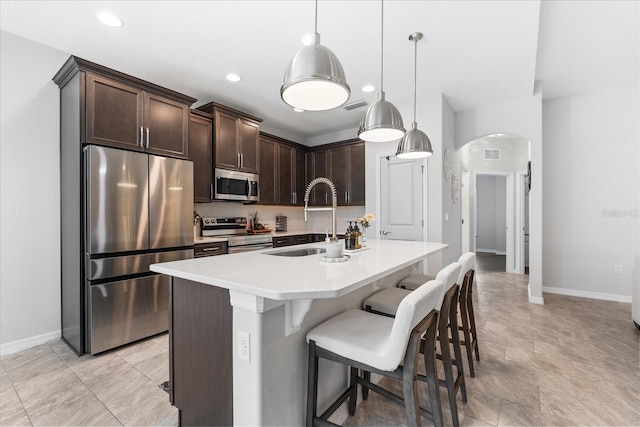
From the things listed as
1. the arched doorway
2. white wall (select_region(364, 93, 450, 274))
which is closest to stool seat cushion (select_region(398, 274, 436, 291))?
white wall (select_region(364, 93, 450, 274))

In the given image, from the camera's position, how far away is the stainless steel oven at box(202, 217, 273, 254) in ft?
12.8

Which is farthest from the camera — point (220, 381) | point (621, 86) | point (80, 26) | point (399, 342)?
point (621, 86)

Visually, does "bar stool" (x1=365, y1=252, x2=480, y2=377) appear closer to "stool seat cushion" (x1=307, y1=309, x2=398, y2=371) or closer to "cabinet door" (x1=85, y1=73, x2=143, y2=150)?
"stool seat cushion" (x1=307, y1=309, x2=398, y2=371)

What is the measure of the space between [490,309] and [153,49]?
4.70 meters

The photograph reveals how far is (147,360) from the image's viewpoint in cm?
255

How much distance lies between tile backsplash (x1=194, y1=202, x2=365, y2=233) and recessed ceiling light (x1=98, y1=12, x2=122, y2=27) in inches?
88.2

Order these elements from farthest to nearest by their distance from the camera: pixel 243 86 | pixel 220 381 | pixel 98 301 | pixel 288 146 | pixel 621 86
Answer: pixel 288 146 → pixel 621 86 → pixel 243 86 → pixel 98 301 → pixel 220 381

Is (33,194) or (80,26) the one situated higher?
(80,26)

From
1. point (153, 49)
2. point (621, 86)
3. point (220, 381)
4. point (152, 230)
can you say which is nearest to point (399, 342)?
point (220, 381)

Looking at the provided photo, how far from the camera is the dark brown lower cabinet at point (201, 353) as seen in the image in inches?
57.1

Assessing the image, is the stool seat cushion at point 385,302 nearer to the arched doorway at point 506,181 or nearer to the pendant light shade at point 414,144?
the pendant light shade at point 414,144

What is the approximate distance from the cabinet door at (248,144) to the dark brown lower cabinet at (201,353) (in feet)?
9.39

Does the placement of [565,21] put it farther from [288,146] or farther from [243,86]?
[288,146]

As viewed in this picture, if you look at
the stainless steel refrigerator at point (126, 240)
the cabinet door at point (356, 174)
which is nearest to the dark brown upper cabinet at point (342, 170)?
the cabinet door at point (356, 174)
